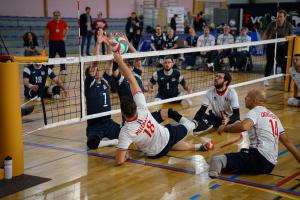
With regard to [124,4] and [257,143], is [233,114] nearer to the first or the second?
[257,143]

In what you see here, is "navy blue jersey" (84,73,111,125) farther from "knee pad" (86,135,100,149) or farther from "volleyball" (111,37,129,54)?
"volleyball" (111,37,129,54)

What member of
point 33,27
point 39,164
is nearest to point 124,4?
point 33,27

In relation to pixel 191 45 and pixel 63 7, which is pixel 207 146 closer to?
pixel 191 45

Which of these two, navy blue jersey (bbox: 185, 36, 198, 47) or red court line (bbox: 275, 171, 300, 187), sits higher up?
navy blue jersey (bbox: 185, 36, 198, 47)

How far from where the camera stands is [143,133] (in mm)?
5516

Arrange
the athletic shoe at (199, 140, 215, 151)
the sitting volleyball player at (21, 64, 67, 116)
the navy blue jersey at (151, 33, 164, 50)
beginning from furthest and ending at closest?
the navy blue jersey at (151, 33, 164, 50) → the sitting volleyball player at (21, 64, 67, 116) → the athletic shoe at (199, 140, 215, 151)

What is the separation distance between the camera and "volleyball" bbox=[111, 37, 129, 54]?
6566mm

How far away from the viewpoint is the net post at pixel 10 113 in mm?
4980

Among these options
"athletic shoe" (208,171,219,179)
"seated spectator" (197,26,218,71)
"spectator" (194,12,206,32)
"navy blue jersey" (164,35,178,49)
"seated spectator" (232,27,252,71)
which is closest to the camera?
"athletic shoe" (208,171,219,179)

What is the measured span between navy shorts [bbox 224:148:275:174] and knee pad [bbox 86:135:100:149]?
2.02 m

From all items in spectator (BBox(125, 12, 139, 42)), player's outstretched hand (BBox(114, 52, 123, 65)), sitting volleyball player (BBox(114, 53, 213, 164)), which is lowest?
sitting volleyball player (BBox(114, 53, 213, 164))

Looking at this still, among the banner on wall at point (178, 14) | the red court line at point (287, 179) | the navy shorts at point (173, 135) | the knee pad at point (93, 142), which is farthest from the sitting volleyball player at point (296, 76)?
the banner on wall at point (178, 14)

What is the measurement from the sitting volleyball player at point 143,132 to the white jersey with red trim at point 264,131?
1.20m

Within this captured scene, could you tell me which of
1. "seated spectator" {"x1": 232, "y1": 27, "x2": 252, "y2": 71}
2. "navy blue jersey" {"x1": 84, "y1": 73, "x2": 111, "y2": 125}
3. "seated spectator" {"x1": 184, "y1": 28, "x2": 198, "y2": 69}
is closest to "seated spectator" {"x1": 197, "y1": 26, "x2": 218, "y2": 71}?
"seated spectator" {"x1": 184, "y1": 28, "x2": 198, "y2": 69}
